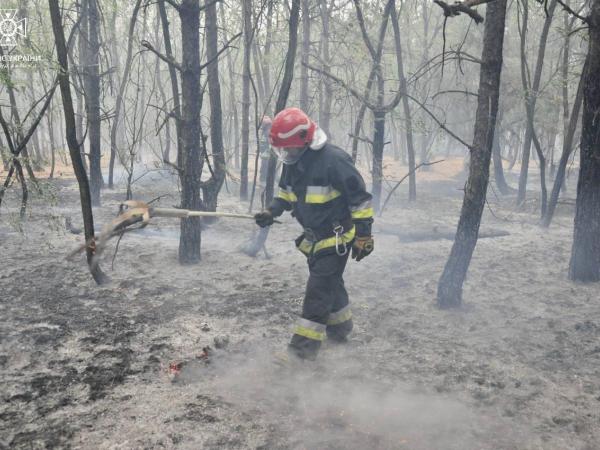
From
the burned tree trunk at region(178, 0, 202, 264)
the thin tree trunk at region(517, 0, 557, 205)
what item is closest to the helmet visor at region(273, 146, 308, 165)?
the burned tree trunk at region(178, 0, 202, 264)

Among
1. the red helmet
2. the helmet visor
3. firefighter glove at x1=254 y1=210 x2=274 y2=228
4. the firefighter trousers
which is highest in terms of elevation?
the red helmet

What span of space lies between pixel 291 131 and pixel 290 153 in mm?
196

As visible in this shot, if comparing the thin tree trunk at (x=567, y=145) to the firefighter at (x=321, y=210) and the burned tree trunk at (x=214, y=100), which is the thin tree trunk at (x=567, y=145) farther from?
the burned tree trunk at (x=214, y=100)

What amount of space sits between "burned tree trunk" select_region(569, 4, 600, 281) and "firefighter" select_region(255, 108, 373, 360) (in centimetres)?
328

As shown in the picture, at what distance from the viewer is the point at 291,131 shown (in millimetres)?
3885

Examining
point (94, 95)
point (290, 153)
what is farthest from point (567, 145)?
point (94, 95)

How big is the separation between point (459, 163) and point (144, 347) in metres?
24.1

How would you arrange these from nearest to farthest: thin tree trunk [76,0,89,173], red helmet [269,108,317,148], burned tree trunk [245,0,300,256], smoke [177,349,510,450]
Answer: smoke [177,349,510,450] → red helmet [269,108,317,148] → burned tree trunk [245,0,300,256] → thin tree trunk [76,0,89,173]

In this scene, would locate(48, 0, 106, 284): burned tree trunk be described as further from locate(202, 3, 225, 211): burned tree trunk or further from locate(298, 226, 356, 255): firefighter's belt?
locate(202, 3, 225, 211): burned tree trunk


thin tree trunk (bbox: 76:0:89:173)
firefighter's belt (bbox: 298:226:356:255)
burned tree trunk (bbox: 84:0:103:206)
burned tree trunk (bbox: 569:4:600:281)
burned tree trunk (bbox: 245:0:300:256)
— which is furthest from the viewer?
burned tree trunk (bbox: 84:0:103:206)

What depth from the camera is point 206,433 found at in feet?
9.66

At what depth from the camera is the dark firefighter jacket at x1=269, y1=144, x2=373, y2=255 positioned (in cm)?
391

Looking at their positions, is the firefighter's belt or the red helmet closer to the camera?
the red helmet

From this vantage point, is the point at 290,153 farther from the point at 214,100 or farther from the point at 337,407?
the point at 214,100
